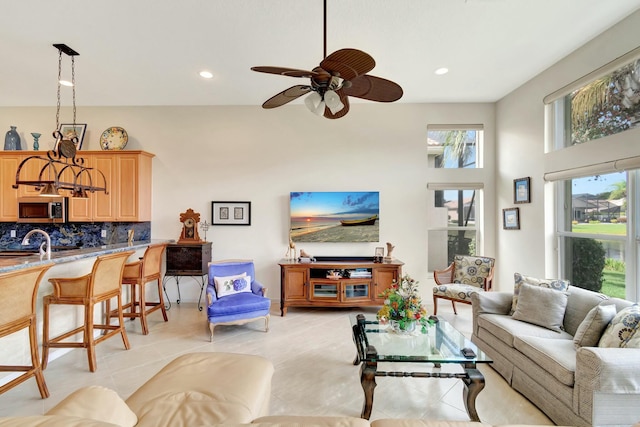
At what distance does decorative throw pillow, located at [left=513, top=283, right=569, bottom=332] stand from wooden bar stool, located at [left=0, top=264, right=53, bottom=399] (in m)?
4.02

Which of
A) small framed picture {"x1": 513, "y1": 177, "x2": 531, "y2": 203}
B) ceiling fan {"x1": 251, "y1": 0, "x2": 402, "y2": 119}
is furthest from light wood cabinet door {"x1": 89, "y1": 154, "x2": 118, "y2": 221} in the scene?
small framed picture {"x1": 513, "y1": 177, "x2": 531, "y2": 203}

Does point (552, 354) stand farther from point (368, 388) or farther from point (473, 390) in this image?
point (368, 388)

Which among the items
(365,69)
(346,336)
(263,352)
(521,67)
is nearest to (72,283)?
(263,352)

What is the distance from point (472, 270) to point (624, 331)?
7.25 ft

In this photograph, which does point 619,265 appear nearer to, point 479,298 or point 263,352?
point 479,298

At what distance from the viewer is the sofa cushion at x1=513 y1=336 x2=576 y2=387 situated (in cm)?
182

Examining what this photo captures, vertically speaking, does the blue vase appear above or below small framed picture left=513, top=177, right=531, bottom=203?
above

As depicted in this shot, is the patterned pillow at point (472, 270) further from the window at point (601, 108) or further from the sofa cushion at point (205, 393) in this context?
the sofa cushion at point (205, 393)

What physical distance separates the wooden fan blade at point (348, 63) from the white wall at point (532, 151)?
2.90 m

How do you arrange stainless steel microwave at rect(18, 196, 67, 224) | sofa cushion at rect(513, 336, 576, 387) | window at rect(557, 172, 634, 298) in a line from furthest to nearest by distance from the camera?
stainless steel microwave at rect(18, 196, 67, 224), window at rect(557, 172, 634, 298), sofa cushion at rect(513, 336, 576, 387)

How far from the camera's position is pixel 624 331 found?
6.17 ft

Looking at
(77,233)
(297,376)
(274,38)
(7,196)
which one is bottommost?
(297,376)

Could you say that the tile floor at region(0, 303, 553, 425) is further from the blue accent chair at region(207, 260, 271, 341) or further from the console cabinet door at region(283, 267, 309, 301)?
the console cabinet door at region(283, 267, 309, 301)

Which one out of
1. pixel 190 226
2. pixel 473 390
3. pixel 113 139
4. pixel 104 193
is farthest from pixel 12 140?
pixel 473 390
